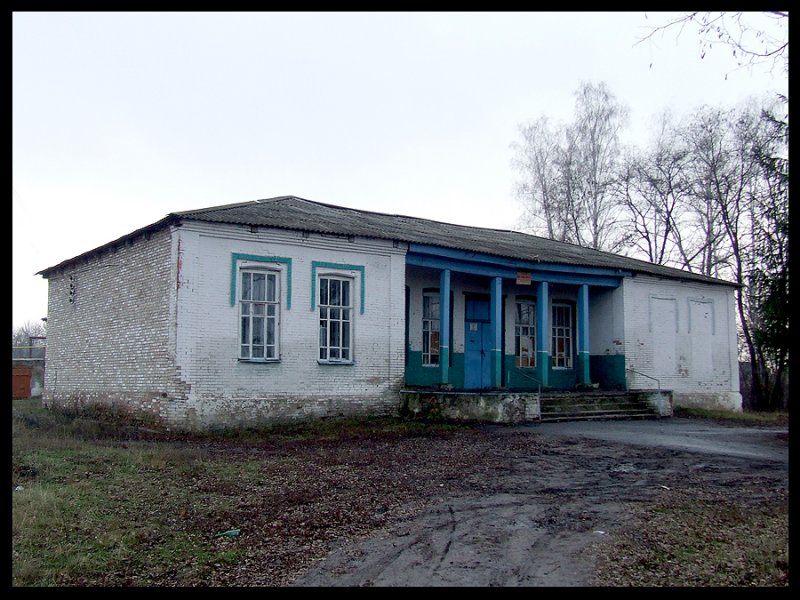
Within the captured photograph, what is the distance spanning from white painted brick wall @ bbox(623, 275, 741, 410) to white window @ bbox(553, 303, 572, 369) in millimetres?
1814

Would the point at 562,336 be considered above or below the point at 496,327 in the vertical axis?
below

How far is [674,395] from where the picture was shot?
2111 centimetres

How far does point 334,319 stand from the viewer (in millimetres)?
15938

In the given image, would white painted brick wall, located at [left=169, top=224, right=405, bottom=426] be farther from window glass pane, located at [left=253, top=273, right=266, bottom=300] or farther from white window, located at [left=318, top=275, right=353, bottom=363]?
window glass pane, located at [left=253, top=273, right=266, bottom=300]

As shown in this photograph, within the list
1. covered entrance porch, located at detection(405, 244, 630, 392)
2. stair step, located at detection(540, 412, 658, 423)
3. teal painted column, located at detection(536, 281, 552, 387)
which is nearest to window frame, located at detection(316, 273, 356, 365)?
covered entrance porch, located at detection(405, 244, 630, 392)

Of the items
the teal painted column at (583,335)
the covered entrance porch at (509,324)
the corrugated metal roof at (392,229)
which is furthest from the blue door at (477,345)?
the teal painted column at (583,335)

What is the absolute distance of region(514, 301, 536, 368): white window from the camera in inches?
817

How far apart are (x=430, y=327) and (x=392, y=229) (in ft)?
10.2

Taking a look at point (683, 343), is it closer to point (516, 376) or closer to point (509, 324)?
point (516, 376)

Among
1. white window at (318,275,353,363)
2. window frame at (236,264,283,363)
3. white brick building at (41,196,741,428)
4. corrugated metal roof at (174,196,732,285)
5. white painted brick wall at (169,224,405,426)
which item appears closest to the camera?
white painted brick wall at (169,224,405,426)

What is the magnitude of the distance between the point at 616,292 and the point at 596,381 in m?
2.80

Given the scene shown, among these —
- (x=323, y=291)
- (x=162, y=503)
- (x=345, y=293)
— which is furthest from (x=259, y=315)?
(x=162, y=503)

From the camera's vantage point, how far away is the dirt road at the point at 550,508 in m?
5.27
